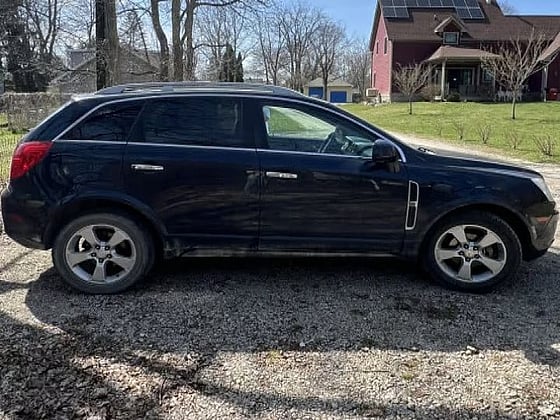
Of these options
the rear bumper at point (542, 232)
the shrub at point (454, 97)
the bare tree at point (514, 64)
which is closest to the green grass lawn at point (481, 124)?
the bare tree at point (514, 64)

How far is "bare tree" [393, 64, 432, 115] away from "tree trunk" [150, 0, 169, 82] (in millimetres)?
18677

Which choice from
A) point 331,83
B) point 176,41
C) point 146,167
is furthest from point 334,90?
point 146,167

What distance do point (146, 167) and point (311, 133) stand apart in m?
1.39

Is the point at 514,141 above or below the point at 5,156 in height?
above

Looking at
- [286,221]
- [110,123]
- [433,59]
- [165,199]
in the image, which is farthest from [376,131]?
[433,59]

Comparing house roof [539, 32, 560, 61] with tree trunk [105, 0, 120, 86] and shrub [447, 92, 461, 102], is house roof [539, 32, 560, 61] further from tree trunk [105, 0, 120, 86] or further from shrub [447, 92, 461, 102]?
tree trunk [105, 0, 120, 86]

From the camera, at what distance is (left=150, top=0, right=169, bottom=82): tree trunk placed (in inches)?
644

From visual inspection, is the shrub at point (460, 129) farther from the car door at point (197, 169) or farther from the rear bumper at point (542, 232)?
the car door at point (197, 169)

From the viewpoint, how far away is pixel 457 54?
125 ft

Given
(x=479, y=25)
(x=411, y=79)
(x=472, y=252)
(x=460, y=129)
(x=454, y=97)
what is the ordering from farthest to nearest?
(x=479, y=25), (x=454, y=97), (x=411, y=79), (x=460, y=129), (x=472, y=252)

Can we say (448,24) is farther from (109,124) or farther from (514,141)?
(109,124)

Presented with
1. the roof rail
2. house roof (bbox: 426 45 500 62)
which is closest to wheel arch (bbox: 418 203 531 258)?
the roof rail

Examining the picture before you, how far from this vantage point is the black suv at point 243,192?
Answer: 4.18 meters

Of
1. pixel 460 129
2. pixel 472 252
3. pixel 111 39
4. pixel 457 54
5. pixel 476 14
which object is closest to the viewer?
pixel 472 252
